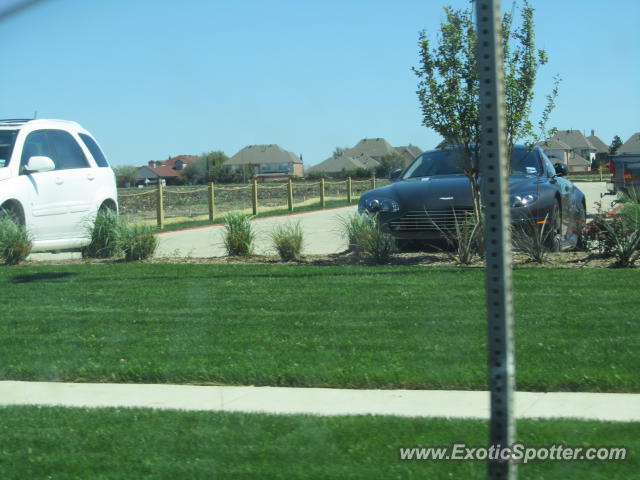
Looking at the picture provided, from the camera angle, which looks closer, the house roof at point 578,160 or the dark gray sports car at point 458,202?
the dark gray sports car at point 458,202

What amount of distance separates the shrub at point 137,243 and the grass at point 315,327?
4.25 feet

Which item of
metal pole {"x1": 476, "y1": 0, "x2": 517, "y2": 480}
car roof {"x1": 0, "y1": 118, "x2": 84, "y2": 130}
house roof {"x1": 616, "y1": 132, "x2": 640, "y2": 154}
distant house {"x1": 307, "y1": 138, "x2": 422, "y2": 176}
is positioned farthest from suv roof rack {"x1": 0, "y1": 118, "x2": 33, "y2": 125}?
house roof {"x1": 616, "y1": 132, "x2": 640, "y2": 154}

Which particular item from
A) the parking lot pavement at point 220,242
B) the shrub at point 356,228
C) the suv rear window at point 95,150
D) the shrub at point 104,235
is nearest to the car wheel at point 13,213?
the shrub at point 104,235

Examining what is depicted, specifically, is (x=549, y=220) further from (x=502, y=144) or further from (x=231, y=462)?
(x=502, y=144)

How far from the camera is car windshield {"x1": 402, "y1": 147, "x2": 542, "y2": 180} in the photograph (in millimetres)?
10715

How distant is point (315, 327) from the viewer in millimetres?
6961

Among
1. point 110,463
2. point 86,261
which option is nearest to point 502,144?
point 110,463

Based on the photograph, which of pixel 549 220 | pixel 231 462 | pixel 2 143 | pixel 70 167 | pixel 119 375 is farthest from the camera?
pixel 70 167

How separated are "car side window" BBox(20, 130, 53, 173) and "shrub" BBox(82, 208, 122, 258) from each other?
1124 millimetres

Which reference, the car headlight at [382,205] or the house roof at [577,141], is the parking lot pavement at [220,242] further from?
the house roof at [577,141]

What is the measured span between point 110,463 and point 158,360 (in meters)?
2.02

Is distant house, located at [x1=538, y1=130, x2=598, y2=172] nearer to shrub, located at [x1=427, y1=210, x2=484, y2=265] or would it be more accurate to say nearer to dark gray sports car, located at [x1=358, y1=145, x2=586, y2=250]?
dark gray sports car, located at [x1=358, y1=145, x2=586, y2=250]

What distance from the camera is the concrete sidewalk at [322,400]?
4.83 meters

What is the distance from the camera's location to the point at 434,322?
22.9ft
